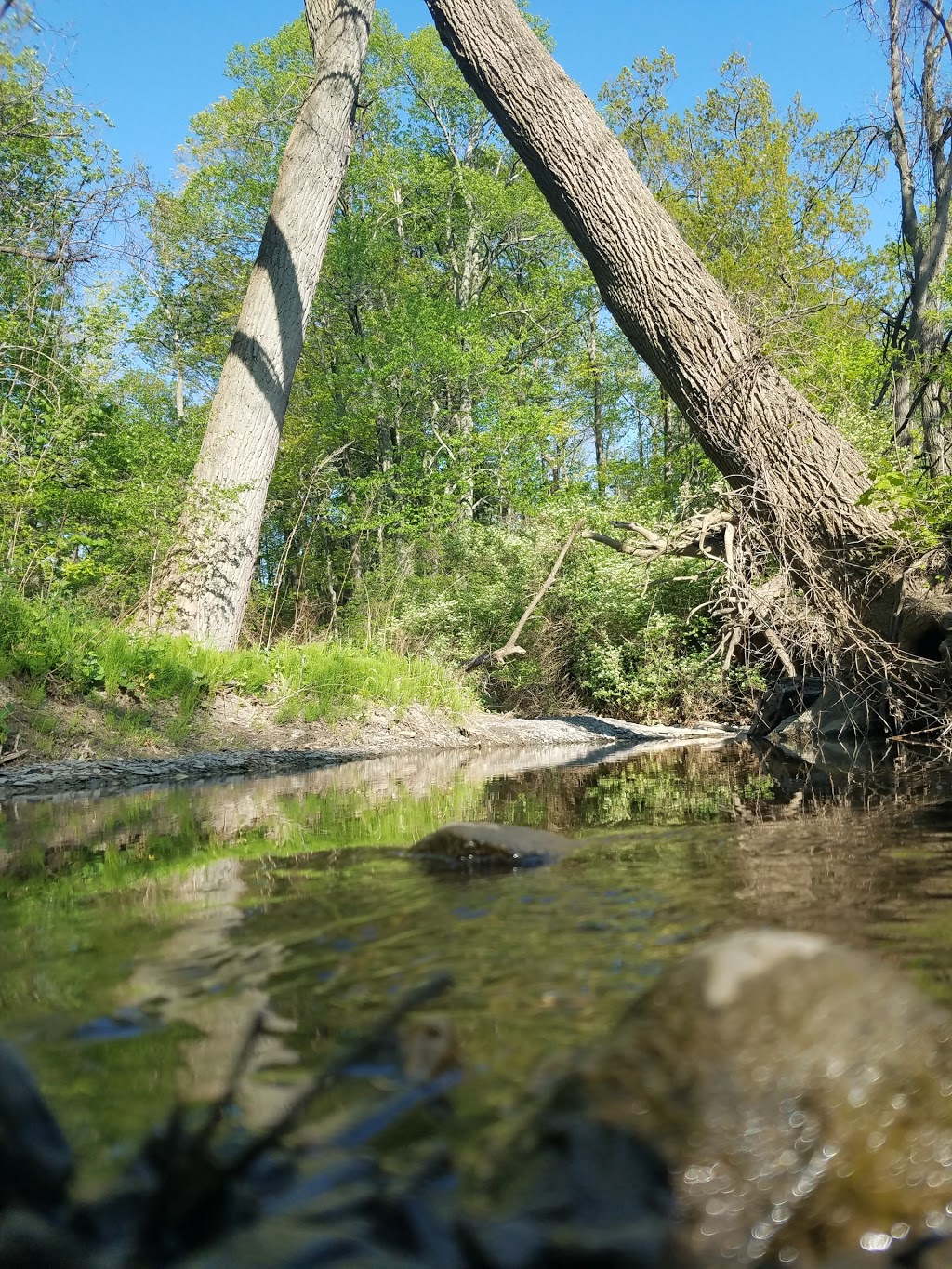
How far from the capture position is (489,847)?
320 cm

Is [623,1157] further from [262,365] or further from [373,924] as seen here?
[262,365]

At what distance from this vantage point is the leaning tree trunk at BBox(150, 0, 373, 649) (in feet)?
33.2

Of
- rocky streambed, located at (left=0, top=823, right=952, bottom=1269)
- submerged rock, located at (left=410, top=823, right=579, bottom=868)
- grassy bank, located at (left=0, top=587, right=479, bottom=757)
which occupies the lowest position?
rocky streambed, located at (left=0, top=823, right=952, bottom=1269)

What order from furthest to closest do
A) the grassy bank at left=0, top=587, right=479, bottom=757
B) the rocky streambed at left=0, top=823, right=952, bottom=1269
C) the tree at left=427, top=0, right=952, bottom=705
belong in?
1. the grassy bank at left=0, top=587, right=479, bottom=757
2. the tree at left=427, top=0, right=952, bottom=705
3. the rocky streambed at left=0, top=823, right=952, bottom=1269

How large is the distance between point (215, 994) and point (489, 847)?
148cm

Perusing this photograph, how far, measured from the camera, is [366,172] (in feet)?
77.4

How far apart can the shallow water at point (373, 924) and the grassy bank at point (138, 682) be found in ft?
9.01

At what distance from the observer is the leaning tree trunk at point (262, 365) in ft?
33.2

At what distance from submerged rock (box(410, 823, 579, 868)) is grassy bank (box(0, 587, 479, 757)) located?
15.8 feet

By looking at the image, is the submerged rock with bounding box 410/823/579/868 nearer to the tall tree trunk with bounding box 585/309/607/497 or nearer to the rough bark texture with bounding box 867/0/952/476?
the rough bark texture with bounding box 867/0/952/476

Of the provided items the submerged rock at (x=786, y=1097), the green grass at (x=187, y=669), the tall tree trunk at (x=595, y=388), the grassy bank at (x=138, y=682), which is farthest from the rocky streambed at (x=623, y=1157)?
the tall tree trunk at (x=595, y=388)

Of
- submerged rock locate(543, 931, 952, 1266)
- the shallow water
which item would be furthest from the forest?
submerged rock locate(543, 931, 952, 1266)

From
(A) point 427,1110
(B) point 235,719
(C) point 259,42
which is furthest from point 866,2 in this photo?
(C) point 259,42

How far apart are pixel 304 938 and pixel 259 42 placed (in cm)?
3087
